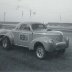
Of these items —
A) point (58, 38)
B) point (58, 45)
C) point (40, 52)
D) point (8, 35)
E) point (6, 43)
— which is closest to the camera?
point (58, 45)

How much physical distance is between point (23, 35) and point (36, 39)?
1.18 meters

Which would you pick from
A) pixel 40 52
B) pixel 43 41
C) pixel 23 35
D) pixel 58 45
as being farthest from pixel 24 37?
pixel 58 45

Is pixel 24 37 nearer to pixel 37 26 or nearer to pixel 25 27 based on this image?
pixel 25 27

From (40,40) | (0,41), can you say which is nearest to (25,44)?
(40,40)

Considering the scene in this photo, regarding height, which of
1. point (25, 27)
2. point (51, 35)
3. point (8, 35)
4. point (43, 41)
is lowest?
point (43, 41)

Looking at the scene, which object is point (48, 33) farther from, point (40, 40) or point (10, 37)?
point (10, 37)

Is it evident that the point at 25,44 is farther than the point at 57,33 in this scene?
Yes

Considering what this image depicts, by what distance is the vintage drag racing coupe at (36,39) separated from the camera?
684 cm

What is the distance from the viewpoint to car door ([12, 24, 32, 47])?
771 centimetres

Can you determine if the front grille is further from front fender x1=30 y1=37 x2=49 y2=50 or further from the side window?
the side window

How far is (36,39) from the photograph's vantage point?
715 cm

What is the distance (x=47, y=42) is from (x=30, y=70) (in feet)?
5.82

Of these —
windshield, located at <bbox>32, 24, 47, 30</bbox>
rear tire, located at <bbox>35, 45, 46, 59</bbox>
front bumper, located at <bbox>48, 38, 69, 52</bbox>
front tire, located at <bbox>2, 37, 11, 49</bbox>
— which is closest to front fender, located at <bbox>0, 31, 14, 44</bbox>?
front tire, located at <bbox>2, 37, 11, 49</bbox>

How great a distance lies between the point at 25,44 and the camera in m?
7.88
